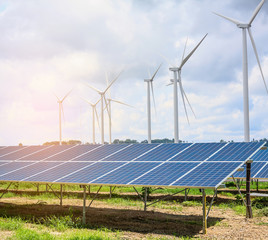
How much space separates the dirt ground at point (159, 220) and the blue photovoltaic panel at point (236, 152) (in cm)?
336

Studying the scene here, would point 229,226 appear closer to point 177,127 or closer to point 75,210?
point 75,210

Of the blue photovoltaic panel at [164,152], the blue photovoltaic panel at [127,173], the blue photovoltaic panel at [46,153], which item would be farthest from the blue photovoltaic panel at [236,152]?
the blue photovoltaic panel at [46,153]

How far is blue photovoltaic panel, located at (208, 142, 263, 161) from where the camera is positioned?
20.1m

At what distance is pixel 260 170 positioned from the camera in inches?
1246

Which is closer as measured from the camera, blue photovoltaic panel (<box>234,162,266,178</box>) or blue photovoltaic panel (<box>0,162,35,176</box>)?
blue photovoltaic panel (<box>0,162,35,176</box>)

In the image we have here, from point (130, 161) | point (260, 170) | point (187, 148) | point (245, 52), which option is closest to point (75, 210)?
point (130, 161)

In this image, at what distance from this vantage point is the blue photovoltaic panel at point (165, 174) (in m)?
18.1

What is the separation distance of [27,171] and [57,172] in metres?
2.88

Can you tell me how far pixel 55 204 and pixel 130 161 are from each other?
9566 mm

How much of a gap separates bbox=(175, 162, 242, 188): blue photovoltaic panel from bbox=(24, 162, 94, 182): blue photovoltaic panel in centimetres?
726

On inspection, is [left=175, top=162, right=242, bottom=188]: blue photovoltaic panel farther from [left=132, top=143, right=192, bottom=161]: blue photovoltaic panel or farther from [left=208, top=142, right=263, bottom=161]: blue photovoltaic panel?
[left=132, top=143, right=192, bottom=161]: blue photovoltaic panel

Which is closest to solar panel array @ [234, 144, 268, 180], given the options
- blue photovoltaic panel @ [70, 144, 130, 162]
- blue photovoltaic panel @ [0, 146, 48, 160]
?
blue photovoltaic panel @ [70, 144, 130, 162]

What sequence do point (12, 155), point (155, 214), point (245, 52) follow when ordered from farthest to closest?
1. point (245, 52)
2. point (12, 155)
3. point (155, 214)

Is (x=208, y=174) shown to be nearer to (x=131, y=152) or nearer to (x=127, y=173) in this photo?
(x=127, y=173)
